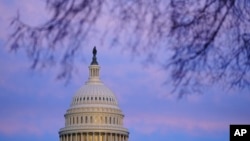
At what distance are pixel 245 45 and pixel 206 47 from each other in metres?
0.68

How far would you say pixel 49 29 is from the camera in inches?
584

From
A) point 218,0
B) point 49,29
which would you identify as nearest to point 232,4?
point 218,0

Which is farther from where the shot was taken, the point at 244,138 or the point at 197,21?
the point at 244,138

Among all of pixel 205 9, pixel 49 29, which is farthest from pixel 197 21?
pixel 49 29

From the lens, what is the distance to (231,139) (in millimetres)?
16906

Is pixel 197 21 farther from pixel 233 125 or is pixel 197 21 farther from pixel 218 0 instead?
pixel 233 125

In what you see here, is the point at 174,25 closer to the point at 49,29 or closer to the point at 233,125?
the point at 49,29

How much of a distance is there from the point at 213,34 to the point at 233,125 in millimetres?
3055

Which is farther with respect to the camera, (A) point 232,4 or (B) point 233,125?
(B) point 233,125

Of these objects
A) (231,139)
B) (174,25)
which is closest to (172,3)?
(174,25)

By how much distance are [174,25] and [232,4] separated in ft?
3.48

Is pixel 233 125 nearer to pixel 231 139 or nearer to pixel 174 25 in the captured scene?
pixel 231 139

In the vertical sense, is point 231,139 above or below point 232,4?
below

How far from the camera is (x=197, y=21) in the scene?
1481cm
